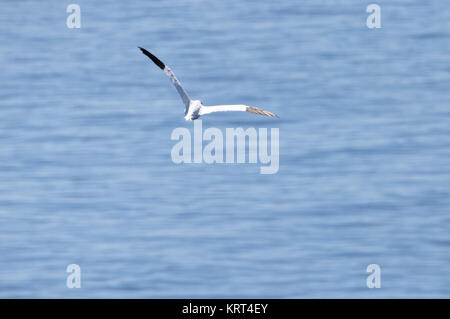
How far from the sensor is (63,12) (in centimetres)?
2086

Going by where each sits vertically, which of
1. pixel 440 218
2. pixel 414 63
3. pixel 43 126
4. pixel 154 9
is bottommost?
pixel 440 218

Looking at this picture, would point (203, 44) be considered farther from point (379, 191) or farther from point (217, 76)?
point (379, 191)

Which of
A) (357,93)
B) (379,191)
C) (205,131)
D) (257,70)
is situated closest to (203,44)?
(257,70)

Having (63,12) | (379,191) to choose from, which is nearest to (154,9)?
(63,12)

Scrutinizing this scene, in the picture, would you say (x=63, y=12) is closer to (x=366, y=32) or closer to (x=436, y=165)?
(x=366, y=32)

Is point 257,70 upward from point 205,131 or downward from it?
upward

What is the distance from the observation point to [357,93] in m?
17.2

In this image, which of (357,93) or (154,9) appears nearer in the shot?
(357,93)

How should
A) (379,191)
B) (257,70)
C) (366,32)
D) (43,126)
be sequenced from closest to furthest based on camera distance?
(379,191) → (43,126) → (257,70) → (366,32)

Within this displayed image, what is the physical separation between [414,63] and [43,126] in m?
5.12
